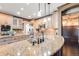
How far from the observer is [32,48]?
1.81 meters

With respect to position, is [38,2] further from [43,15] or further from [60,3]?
[60,3]

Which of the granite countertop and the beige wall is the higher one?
the beige wall

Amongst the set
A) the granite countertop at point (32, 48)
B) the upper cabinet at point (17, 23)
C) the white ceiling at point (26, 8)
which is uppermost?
the white ceiling at point (26, 8)

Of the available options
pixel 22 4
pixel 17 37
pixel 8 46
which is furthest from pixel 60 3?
pixel 8 46

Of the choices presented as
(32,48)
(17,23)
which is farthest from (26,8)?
(32,48)

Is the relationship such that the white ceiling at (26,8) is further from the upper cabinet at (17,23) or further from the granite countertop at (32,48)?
the granite countertop at (32,48)

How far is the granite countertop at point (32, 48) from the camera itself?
174cm

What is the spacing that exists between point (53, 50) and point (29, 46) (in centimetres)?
39

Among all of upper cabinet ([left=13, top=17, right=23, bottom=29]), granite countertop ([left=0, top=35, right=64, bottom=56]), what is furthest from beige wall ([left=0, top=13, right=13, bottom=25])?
granite countertop ([left=0, top=35, right=64, bottom=56])

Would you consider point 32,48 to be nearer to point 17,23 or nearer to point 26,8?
point 17,23

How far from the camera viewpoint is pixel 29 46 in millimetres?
1807

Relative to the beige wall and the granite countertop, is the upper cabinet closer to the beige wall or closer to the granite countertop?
the beige wall

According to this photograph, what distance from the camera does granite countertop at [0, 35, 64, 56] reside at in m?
1.74

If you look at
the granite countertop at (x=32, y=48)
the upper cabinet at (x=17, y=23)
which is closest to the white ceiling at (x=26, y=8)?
the upper cabinet at (x=17, y=23)
